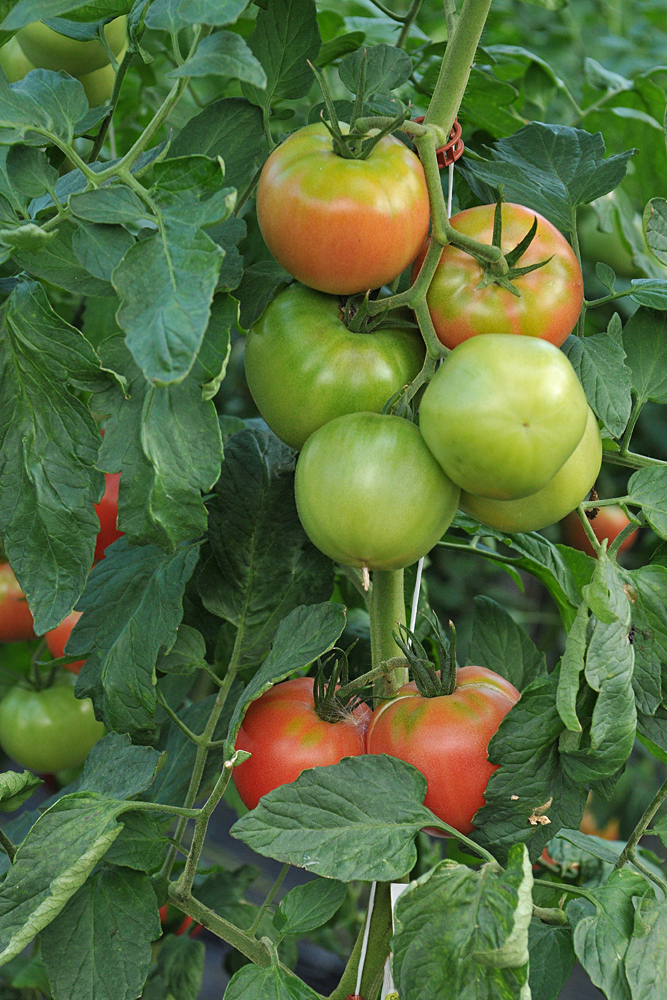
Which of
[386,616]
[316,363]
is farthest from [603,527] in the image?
[316,363]

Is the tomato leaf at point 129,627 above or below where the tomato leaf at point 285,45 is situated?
below

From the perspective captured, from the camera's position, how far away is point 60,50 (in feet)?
2.20

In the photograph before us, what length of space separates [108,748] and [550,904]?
364mm

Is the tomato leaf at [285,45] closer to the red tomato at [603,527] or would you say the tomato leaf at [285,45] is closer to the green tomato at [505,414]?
the green tomato at [505,414]

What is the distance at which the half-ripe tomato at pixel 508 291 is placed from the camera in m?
0.46

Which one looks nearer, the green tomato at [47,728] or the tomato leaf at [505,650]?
the tomato leaf at [505,650]

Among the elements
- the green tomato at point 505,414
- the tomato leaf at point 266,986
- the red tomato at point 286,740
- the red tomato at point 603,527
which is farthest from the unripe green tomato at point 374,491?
the red tomato at point 603,527

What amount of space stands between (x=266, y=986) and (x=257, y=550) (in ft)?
0.82

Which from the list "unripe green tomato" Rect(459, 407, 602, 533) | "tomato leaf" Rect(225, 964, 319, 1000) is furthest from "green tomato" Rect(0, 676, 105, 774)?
"unripe green tomato" Rect(459, 407, 602, 533)

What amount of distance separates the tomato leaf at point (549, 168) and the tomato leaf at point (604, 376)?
0.09m

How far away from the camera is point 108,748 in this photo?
0.55m

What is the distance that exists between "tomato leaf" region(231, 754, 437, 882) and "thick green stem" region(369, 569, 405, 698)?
3.6 inches

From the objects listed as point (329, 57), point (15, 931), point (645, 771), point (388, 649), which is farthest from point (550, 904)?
point (645, 771)

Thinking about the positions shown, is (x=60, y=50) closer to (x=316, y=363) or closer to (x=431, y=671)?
(x=316, y=363)
